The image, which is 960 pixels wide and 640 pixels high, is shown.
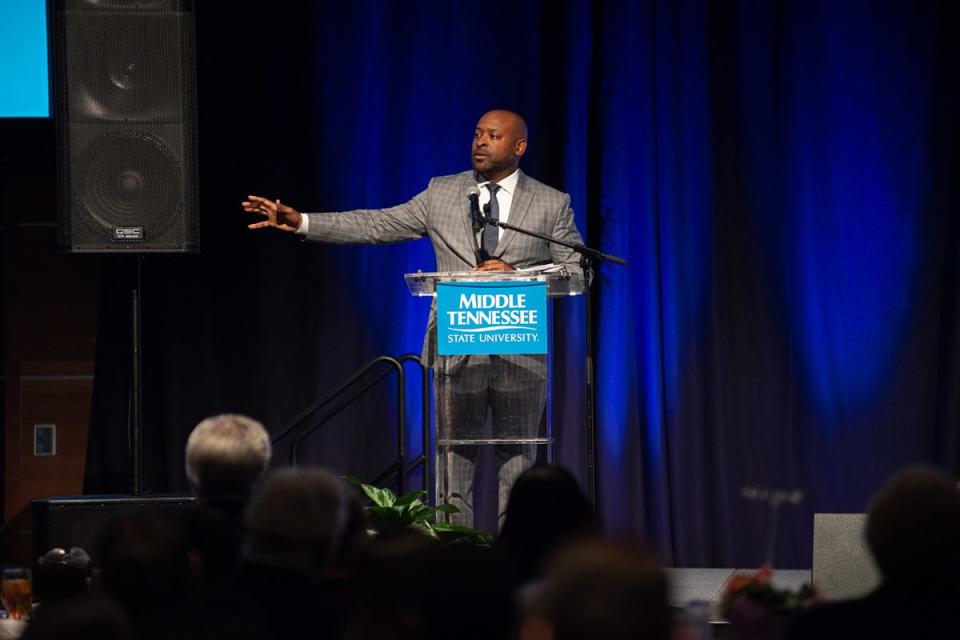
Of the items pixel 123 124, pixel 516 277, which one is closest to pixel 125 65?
pixel 123 124

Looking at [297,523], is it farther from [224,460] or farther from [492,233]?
[492,233]

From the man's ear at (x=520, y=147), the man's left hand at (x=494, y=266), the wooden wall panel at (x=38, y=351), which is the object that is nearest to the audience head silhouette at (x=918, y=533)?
the man's left hand at (x=494, y=266)

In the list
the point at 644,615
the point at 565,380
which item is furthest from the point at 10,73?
the point at 644,615

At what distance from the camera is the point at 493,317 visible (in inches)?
197

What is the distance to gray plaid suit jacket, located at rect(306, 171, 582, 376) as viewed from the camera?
18.4 ft

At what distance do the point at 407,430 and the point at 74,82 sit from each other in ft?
7.80

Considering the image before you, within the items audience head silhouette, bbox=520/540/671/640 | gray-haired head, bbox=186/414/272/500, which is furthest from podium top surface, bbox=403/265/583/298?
audience head silhouette, bbox=520/540/671/640

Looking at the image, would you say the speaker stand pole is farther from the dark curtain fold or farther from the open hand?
the dark curtain fold

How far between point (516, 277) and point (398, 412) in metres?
1.90

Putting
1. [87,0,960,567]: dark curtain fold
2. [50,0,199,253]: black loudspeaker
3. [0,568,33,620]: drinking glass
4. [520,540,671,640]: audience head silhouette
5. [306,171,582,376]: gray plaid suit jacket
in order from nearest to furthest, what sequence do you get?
[520,540,671,640]: audience head silhouette
[0,568,33,620]: drinking glass
[306,171,582,376]: gray plaid suit jacket
[50,0,199,253]: black loudspeaker
[87,0,960,567]: dark curtain fold

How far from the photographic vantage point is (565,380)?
23.0ft

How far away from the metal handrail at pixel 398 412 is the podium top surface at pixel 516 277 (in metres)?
0.76

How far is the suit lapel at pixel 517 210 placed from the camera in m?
5.60

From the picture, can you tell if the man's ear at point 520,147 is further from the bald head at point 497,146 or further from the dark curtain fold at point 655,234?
the dark curtain fold at point 655,234
